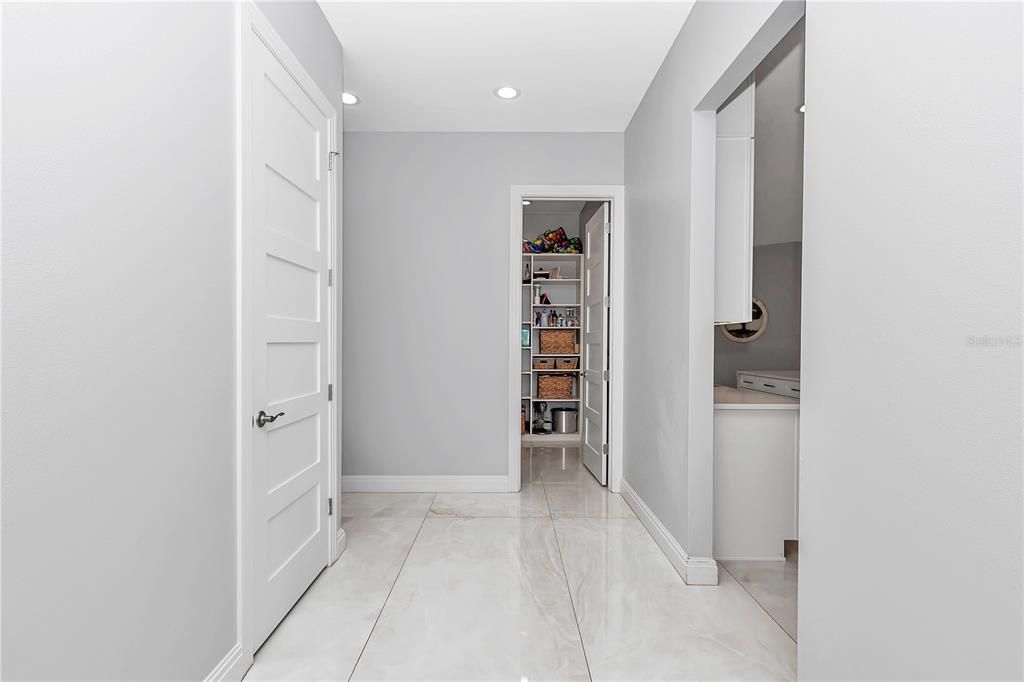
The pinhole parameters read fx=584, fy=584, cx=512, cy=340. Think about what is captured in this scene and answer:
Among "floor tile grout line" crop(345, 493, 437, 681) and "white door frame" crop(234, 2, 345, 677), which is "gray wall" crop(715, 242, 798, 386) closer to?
"floor tile grout line" crop(345, 493, 437, 681)

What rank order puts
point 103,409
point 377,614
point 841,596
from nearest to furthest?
point 103,409
point 841,596
point 377,614

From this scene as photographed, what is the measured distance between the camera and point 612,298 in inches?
171

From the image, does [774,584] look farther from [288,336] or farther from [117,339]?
[117,339]

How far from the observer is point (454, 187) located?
14.1ft

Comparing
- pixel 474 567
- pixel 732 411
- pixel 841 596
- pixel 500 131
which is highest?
pixel 500 131

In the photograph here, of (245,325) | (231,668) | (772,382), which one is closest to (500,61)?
(245,325)

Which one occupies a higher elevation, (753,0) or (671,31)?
(671,31)

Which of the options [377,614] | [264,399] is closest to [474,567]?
[377,614]

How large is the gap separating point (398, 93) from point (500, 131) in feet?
2.95

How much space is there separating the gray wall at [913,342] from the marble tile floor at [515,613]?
59cm

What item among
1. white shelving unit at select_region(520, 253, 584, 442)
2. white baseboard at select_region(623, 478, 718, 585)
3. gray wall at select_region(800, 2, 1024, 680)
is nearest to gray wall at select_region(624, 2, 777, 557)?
white baseboard at select_region(623, 478, 718, 585)

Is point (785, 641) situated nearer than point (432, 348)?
Yes

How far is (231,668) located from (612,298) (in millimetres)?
3288

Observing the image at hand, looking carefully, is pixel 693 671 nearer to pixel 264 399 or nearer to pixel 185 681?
pixel 185 681
